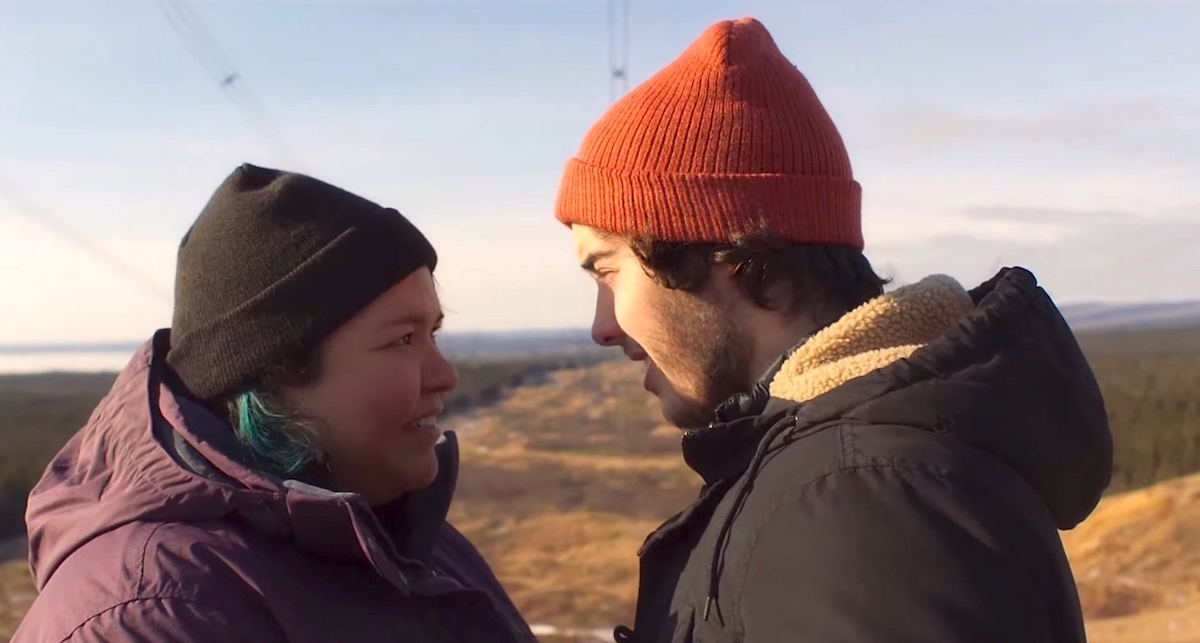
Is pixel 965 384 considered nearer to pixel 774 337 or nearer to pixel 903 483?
pixel 903 483

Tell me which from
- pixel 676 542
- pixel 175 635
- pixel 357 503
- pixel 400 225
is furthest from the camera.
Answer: pixel 400 225

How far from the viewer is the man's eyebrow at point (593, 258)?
7.45ft

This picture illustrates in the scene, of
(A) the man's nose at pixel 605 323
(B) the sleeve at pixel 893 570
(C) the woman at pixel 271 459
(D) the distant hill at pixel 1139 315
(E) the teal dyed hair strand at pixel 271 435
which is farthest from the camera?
(D) the distant hill at pixel 1139 315

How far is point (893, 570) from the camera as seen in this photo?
147 cm

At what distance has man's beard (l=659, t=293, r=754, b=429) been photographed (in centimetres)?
208

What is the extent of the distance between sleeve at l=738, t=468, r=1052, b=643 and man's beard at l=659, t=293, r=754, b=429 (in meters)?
0.50

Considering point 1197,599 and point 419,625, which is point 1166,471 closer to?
point 1197,599

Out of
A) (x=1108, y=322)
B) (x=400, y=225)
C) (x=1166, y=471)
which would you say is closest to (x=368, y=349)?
(x=400, y=225)

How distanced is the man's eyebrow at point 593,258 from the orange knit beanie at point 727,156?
0.06 meters

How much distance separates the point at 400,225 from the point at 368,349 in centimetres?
28

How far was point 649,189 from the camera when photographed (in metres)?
2.15

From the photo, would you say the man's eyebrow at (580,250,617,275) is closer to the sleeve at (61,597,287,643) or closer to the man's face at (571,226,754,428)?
the man's face at (571,226,754,428)

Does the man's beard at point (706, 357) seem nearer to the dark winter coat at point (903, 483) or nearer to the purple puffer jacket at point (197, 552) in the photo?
the dark winter coat at point (903, 483)

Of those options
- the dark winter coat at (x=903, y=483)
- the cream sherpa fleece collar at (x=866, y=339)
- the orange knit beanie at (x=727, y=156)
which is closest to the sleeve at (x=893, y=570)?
the dark winter coat at (x=903, y=483)
